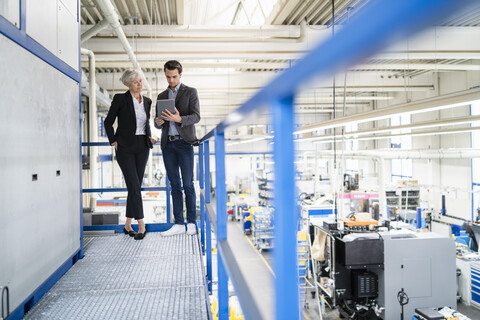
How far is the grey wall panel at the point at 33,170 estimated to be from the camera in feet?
5.61

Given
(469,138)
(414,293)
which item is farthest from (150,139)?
(469,138)

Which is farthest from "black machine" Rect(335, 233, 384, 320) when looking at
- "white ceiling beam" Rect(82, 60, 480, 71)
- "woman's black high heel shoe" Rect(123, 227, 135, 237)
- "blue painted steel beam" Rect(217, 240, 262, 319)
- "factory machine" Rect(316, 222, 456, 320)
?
"blue painted steel beam" Rect(217, 240, 262, 319)

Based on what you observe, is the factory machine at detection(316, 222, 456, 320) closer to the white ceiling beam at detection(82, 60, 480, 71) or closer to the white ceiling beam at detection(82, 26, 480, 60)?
the white ceiling beam at detection(82, 26, 480, 60)

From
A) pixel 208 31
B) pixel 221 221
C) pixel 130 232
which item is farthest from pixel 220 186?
pixel 208 31

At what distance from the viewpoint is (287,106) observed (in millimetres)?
702

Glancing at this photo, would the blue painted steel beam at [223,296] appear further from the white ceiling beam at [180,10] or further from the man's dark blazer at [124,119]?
the white ceiling beam at [180,10]

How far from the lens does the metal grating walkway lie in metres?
2.02

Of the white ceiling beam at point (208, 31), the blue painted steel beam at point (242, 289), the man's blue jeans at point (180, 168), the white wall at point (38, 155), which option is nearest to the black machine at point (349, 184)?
the white ceiling beam at point (208, 31)

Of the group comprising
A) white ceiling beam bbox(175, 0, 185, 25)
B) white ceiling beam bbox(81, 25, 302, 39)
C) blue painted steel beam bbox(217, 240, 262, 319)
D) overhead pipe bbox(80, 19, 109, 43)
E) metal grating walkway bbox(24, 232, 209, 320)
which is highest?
white ceiling beam bbox(175, 0, 185, 25)

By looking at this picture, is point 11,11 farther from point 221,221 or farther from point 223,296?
point 223,296

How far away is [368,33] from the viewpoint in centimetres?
38

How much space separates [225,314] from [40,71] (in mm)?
1789

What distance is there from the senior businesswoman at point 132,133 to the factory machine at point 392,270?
11.2ft

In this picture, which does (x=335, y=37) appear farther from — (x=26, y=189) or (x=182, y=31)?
(x=182, y=31)
